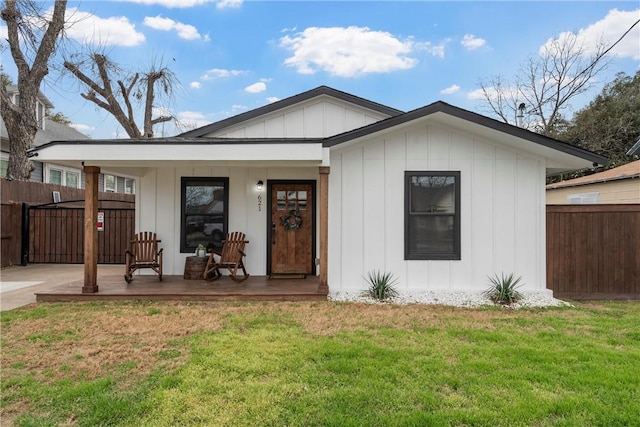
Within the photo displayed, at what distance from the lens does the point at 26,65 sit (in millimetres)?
11359

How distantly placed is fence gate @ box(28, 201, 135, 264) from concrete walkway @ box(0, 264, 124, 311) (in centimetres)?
37

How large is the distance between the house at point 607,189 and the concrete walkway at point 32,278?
1148 centimetres

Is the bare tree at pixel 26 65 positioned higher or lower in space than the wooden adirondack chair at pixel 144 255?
higher

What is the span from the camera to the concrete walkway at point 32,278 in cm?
561

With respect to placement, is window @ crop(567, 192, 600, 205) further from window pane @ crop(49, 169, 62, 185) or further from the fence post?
window pane @ crop(49, 169, 62, 185)

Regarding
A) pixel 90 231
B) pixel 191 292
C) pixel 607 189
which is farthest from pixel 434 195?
pixel 607 189

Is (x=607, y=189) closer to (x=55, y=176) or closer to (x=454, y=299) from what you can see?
(x=454, y=299)

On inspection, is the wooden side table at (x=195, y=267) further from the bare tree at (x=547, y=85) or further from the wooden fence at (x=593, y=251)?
the bare tree at (x=547, y=85)

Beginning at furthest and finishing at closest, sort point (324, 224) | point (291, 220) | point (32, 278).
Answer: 1. point (32, 278)
2. point (291, 220)
3. point (324, 224)

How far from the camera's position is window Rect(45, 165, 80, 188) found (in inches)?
578

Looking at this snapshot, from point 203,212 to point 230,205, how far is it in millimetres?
535

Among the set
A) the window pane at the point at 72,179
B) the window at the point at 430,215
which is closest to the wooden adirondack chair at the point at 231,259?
the window at the point at 430,215

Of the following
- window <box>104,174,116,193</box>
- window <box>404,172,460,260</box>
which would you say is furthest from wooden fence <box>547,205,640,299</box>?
window <box>104,174,116,193</box>

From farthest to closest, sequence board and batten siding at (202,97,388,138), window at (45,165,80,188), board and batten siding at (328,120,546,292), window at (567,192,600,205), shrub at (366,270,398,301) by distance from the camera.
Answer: window at (45,165,80,188) < window at (567,192,600,205) < board and batten siding at (202,97,388,138) < board and batten siding at (328,120,546,292) < shrub at (366,270,398,301)
